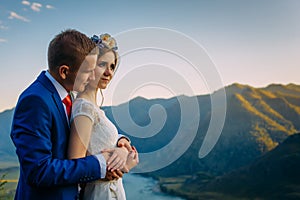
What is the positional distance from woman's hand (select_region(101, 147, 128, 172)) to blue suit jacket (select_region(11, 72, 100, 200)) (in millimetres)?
54

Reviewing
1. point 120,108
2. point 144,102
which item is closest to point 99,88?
point 120,108

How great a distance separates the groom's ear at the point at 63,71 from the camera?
773mm

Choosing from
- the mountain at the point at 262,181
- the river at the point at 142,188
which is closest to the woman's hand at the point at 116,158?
the river at the point at 142,188

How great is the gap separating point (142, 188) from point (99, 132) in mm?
6252

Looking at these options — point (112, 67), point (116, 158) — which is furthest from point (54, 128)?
point (112, 67)

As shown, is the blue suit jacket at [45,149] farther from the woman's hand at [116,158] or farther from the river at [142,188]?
the river at [142,188]

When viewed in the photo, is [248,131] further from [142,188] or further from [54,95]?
[54,95]

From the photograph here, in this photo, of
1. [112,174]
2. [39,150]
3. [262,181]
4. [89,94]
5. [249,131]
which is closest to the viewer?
[39,150]

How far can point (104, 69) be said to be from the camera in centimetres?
95

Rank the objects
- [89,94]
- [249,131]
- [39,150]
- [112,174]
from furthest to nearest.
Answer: [249,131] → [89,94] → [112,174] → [39,150]

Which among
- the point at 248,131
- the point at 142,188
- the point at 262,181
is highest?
the point at 248,131

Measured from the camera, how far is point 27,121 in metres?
0.70

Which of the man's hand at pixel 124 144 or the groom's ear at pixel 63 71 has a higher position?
the groom's ear at pixel 63 71

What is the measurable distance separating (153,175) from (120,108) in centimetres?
636
